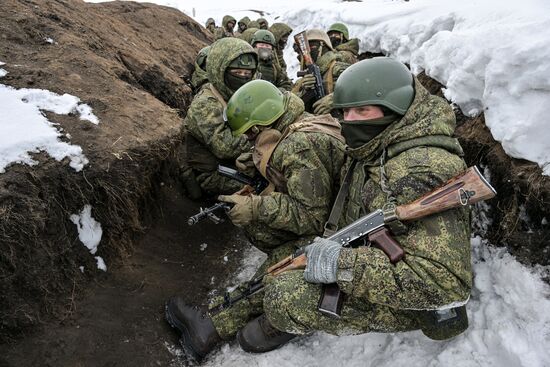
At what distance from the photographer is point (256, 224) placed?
13.7 ft

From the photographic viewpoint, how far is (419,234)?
251 cm

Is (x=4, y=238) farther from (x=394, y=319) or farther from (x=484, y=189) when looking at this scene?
(x=484, y=189)

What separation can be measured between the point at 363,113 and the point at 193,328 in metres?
2.52

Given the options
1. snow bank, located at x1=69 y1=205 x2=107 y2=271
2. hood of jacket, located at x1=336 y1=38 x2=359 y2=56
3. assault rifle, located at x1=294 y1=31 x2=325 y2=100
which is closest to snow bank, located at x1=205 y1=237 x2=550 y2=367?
snow bank, located at x1=69 y1=205 x2=107 y2=271

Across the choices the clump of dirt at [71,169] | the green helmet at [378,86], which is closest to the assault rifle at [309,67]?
the clump of dirt at [71,169]

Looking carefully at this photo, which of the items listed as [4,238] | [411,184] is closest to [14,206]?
[4,238]

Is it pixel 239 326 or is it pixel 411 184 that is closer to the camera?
pixel 411 184

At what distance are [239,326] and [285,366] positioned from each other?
61cm

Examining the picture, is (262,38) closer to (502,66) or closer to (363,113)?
(502,66)

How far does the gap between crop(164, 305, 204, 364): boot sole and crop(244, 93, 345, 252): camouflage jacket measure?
51.1 inches

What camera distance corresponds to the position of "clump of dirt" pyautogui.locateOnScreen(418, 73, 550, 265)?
2.86 meters

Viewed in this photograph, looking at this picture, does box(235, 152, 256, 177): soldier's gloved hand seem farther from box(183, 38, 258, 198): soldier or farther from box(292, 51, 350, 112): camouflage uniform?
box(292, 51, 350, 112): camouflage uniform

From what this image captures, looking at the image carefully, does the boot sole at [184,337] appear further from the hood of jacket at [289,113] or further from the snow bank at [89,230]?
the hood of jacket at [289,113]

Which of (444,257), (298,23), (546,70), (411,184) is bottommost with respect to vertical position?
(298,23)
